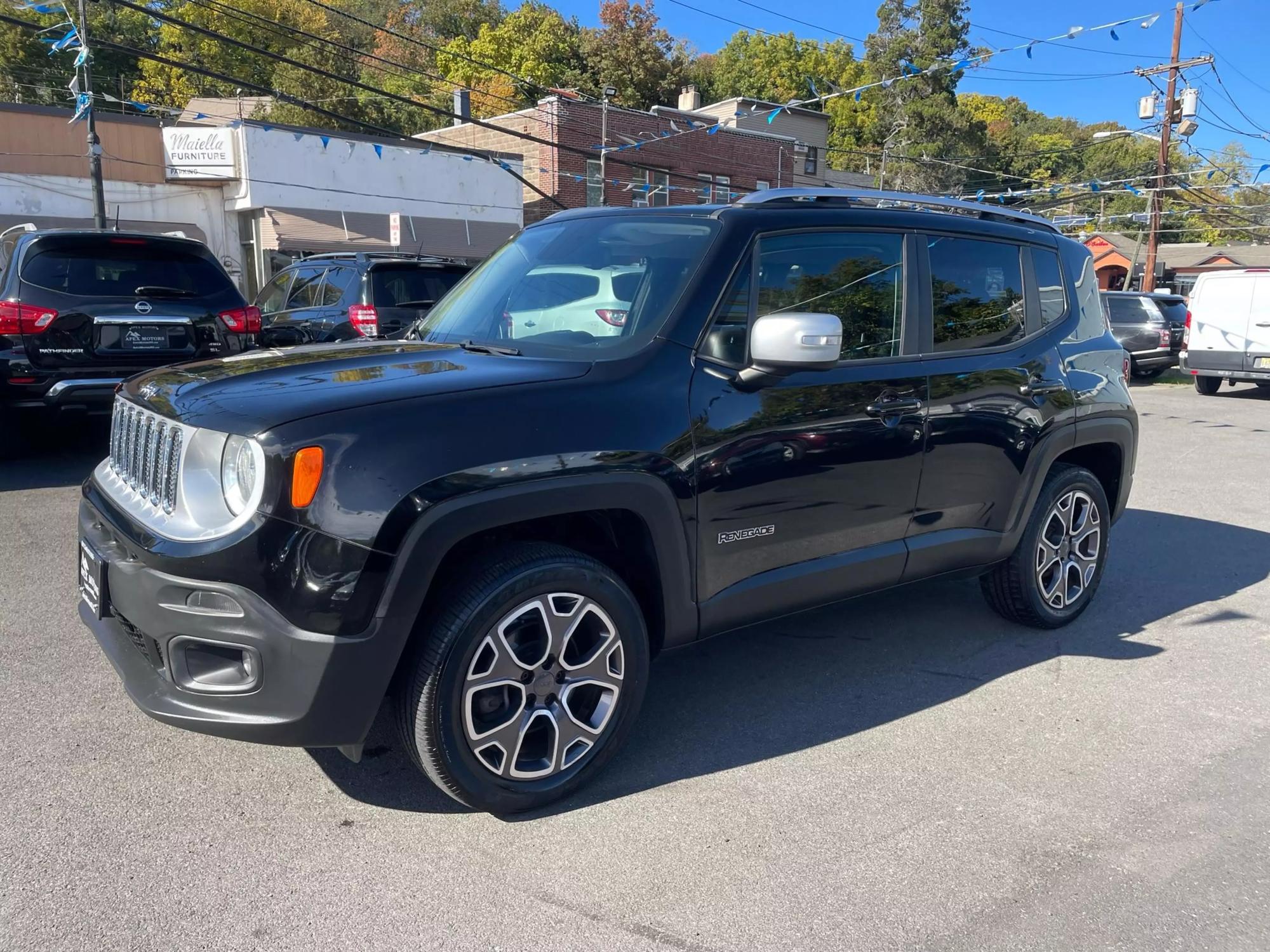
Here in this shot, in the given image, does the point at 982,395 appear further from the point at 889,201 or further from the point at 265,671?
the point at 265,671

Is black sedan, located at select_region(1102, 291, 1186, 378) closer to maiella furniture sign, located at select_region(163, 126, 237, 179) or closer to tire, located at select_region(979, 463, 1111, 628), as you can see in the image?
tire, located at select_region(979, 463, 1111, 628)

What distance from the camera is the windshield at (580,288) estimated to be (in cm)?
336

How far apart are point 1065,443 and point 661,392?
7.86 ft

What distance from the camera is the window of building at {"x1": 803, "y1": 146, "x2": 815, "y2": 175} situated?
40616mm

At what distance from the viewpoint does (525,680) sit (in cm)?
292

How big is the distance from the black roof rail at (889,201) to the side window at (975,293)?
15 cm

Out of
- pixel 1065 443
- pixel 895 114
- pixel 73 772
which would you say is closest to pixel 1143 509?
pixel 1065 443

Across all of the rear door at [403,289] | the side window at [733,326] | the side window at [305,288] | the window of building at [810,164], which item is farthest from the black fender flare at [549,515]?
the window of building at [810,164]

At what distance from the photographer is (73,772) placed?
314cm

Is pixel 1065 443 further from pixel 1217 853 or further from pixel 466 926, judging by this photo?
pixel 466 926

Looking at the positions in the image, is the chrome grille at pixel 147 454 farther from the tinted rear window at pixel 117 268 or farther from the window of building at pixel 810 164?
the window of building at pixel 810 164

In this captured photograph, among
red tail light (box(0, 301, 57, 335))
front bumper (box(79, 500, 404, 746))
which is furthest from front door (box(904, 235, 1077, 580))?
red tail light (box(0, 301, 57, 335))

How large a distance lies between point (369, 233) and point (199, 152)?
14.5ft

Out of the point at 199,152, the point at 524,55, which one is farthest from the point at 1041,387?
the point at 524,55
